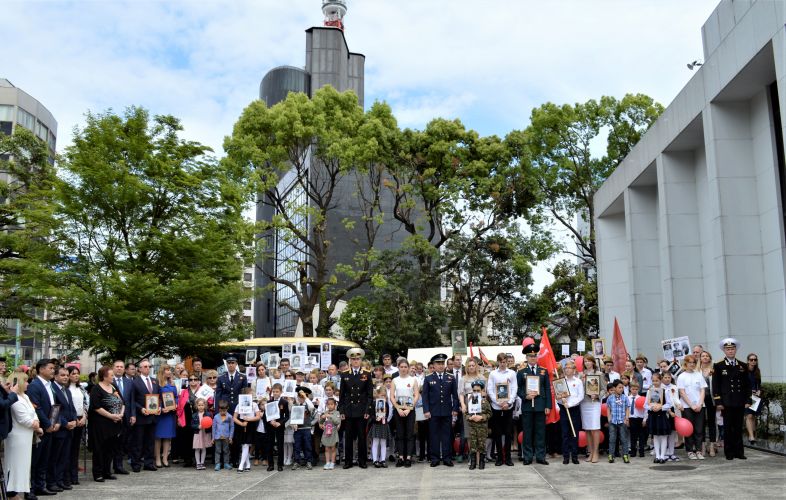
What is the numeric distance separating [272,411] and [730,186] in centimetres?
1212

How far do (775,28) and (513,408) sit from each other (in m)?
9.30

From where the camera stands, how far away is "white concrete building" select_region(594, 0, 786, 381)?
16453 mm

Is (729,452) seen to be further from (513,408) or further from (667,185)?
(667,185)

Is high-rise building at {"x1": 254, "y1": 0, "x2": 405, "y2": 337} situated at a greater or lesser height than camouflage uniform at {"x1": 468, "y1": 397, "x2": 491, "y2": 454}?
greater

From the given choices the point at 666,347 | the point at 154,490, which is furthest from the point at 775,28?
the point at 154,490

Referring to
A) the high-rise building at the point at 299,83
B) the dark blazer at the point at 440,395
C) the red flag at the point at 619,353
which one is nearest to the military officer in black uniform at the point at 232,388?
the dark blazer at the point at 440,395

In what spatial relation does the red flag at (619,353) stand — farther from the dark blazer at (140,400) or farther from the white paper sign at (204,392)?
the dark blazer at (140,400)

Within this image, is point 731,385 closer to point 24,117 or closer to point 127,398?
point 127,398

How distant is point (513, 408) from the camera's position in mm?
13586

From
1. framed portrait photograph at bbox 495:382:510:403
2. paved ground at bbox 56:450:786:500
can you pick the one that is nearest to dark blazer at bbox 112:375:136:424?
paved ground at bbox 56:450:786:500

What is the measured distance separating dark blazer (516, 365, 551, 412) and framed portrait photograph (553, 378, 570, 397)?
27 centimetres

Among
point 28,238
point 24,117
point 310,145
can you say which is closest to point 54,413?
point 28,238

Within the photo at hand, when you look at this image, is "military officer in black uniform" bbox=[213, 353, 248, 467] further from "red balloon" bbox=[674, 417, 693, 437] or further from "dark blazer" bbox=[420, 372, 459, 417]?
"red balloon" bbox=[674, 417, 693, 437]

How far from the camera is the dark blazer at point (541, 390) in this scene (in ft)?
44.0
